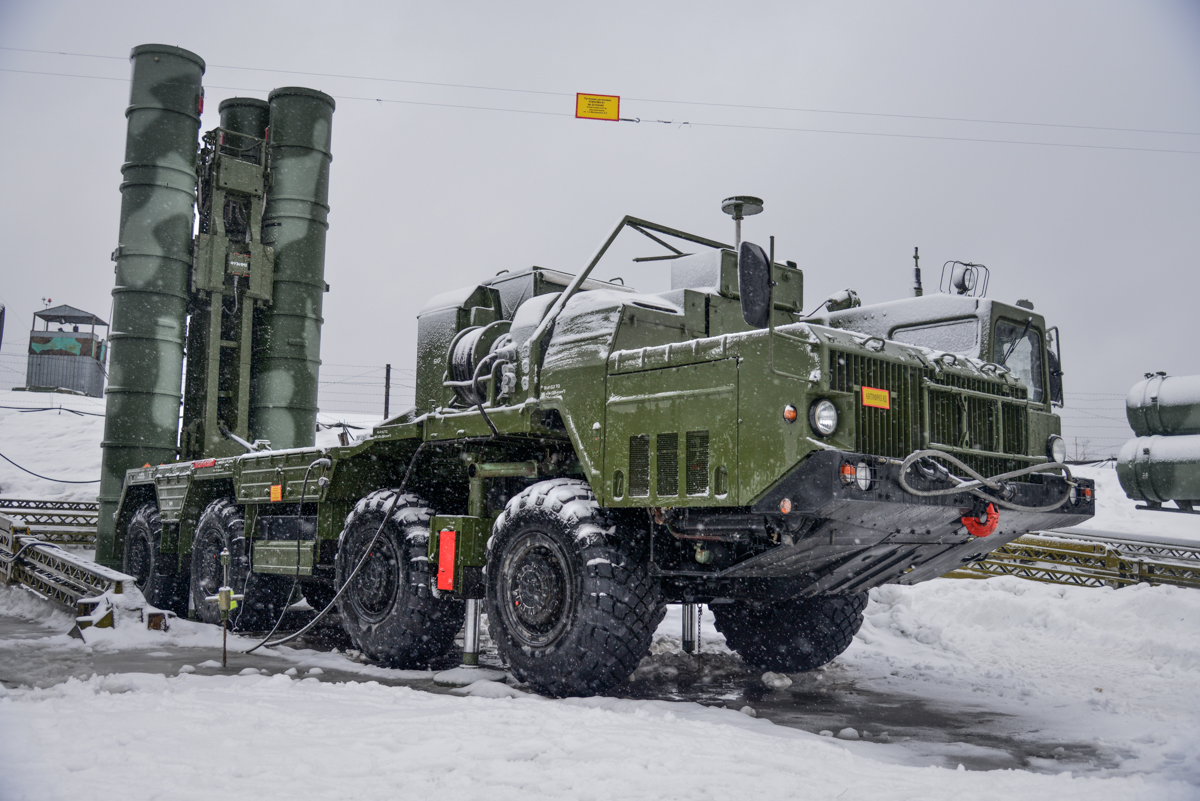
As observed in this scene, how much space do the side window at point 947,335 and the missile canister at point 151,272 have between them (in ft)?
36.2

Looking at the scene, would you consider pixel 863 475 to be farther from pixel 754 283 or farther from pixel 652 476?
pixel 652 476

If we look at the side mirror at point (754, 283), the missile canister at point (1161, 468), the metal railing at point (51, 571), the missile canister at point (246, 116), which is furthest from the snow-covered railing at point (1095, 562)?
the missile canister at point (246, 116)

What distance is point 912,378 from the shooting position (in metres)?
6.18

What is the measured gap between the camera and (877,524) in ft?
19.3

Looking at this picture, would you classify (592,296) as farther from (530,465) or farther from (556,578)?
(556,578)

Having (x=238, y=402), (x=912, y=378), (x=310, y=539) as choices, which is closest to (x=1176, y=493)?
(x=912, y=378)

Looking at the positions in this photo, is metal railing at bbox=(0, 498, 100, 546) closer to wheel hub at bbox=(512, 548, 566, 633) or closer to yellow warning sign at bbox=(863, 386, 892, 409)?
wheel hub at bbox=(512, 548, 566, 633)

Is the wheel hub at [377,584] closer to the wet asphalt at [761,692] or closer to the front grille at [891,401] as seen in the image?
the wet asphalt at [761,692]

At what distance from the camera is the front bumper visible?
551cm

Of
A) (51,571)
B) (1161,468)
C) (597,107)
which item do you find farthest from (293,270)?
(1161,468)

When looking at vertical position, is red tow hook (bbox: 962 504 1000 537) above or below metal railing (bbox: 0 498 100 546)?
above

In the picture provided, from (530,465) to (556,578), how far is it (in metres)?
1.14

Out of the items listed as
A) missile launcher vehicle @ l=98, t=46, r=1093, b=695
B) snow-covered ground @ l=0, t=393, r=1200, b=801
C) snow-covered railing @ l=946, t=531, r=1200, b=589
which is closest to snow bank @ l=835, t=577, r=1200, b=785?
snow-covered ground @ l=0, t=393, r=1200, b=801

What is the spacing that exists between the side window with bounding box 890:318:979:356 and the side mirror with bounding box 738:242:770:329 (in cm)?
265
